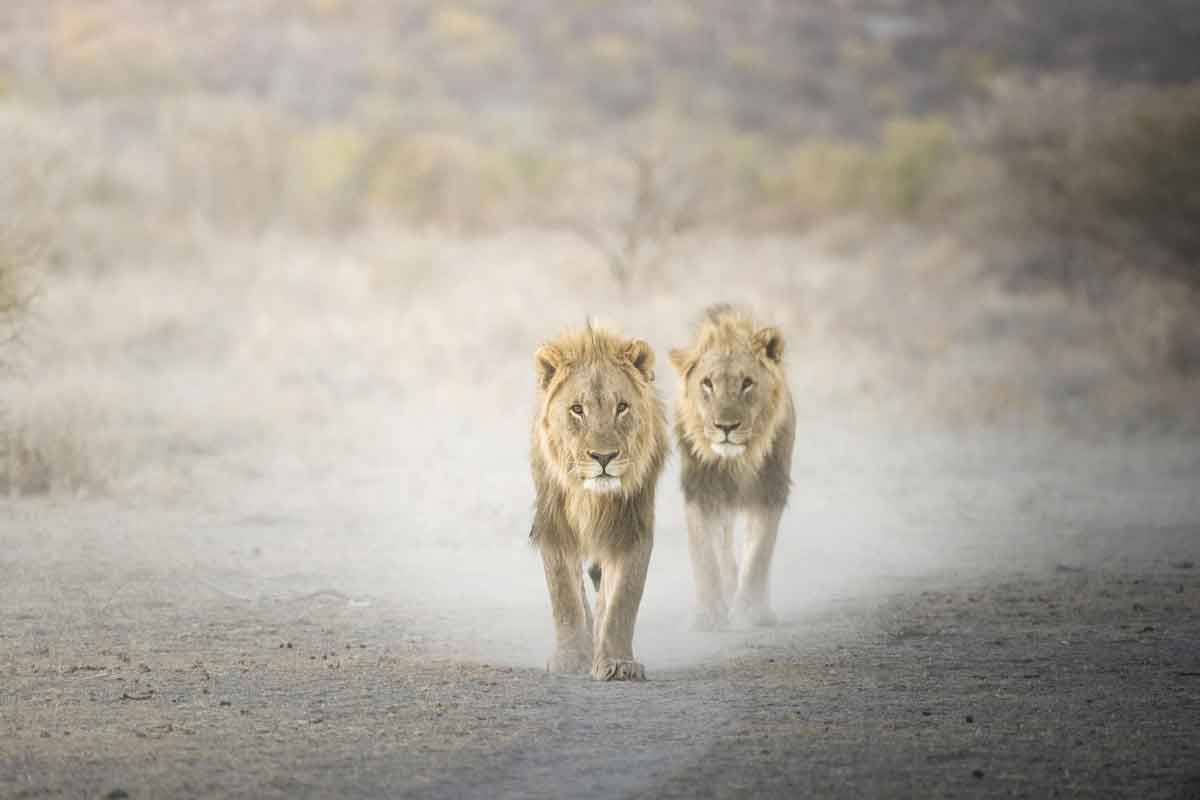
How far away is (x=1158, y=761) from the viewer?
5590 mm

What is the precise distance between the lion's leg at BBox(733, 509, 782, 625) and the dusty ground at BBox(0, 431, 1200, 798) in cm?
21

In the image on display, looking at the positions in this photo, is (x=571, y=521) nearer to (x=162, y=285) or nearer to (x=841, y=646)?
(x=841, y=646)

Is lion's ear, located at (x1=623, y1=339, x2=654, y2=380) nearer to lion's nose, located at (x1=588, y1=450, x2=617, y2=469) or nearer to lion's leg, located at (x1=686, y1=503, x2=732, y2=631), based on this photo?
lion's nose, located at (x1=588, y1=450, x2=617, y2=469)

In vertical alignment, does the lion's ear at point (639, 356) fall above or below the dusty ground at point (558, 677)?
above

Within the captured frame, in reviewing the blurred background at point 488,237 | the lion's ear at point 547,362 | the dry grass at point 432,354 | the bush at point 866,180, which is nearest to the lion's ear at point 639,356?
the lion's ear at point 547,362

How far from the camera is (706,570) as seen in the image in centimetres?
817

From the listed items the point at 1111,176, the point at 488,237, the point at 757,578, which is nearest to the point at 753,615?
the point at 757,578

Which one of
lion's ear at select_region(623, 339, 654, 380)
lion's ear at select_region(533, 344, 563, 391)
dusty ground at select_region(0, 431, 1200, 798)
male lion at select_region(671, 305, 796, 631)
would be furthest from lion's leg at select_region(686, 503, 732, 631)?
lion's ear at select_region(533, 344, 563, 391)

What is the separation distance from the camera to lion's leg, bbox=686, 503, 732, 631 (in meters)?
8.15

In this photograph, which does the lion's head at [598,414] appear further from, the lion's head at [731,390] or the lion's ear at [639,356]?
the lion's head at [731,390]

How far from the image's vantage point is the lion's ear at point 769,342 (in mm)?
8367

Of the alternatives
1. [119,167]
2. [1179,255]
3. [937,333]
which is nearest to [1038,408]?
[937,333]

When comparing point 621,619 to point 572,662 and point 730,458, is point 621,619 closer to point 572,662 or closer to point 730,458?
point 572,662

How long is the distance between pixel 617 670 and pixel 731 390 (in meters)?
1.87
